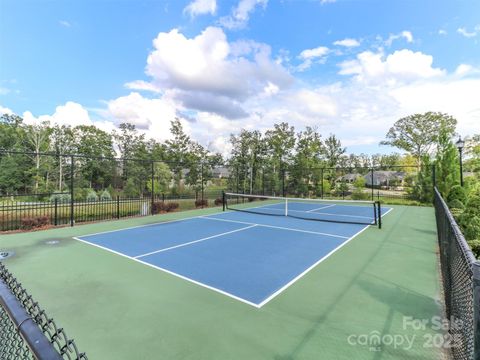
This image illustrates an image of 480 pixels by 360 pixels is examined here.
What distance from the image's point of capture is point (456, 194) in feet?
41.1

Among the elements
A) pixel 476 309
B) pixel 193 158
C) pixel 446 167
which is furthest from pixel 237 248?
pixel 193 158

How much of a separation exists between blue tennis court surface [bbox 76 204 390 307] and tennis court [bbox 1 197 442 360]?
0.10 ft

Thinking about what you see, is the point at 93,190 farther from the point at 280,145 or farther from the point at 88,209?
the point at 280,145

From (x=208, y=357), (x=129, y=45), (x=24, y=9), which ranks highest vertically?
(x=129, y=45)

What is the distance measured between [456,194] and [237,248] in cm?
1236

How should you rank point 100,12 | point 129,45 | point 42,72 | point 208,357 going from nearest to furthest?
1. point 208,357
2. point 100,12
3. point 129,45
4. point 42,72

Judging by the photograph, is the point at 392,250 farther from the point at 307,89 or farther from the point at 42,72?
the point at 42,72

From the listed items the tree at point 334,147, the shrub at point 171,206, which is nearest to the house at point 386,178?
the tree at point 334,147

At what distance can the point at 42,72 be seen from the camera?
14.5 meters

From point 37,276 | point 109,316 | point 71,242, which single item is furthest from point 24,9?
point 109,316

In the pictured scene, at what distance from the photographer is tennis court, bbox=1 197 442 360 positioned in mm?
2666

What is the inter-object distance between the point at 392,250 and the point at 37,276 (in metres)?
→ 7.00

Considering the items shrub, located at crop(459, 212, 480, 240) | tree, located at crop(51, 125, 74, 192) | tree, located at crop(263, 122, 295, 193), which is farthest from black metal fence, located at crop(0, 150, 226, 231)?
shrub, located at crop(459, 212, 480, 240)

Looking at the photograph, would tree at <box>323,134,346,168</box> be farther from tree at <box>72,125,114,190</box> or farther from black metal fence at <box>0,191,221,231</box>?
tree at <box>72,125,114,190</box>
